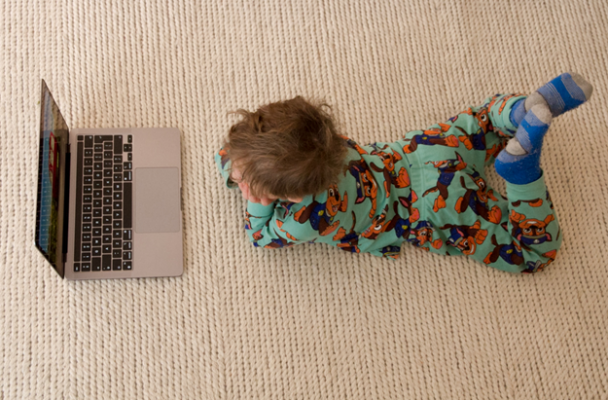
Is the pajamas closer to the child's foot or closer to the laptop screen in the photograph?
the child's foot

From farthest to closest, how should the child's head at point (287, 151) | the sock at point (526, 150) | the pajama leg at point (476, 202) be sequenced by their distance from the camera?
1. the pajama leg at point (476, 202)
2. the sock at point (526, 150)
3. the child's head at point (287, 151)

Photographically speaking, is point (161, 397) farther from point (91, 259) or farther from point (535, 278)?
point (535, 278)

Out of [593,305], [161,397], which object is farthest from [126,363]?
[593,305]

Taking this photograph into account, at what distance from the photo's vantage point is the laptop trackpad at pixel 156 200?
0.92 meters

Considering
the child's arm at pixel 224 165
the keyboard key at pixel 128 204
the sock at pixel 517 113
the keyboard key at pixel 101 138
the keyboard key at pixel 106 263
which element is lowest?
the keyboard key at pixel 106 263

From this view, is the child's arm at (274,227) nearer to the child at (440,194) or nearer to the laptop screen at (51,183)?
the child at (440,194)

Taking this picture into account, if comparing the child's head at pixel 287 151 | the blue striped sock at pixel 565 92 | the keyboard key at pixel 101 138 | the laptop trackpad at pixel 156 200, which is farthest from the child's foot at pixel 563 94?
the keyboard key at pixel 101 138

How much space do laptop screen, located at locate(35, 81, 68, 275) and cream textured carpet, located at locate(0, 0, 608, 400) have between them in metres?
0.11

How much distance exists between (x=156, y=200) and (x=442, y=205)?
531mm

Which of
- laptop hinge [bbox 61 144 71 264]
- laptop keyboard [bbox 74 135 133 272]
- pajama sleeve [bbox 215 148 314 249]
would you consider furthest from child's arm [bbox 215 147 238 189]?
laptop hinge [bbox 61 144 71 264]

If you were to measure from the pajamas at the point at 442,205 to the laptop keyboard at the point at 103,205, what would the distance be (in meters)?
0.19

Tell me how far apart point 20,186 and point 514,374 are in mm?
1011

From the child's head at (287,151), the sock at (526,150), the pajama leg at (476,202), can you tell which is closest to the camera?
the child's head at (287,151)

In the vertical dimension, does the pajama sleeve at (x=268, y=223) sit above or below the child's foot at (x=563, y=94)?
below
